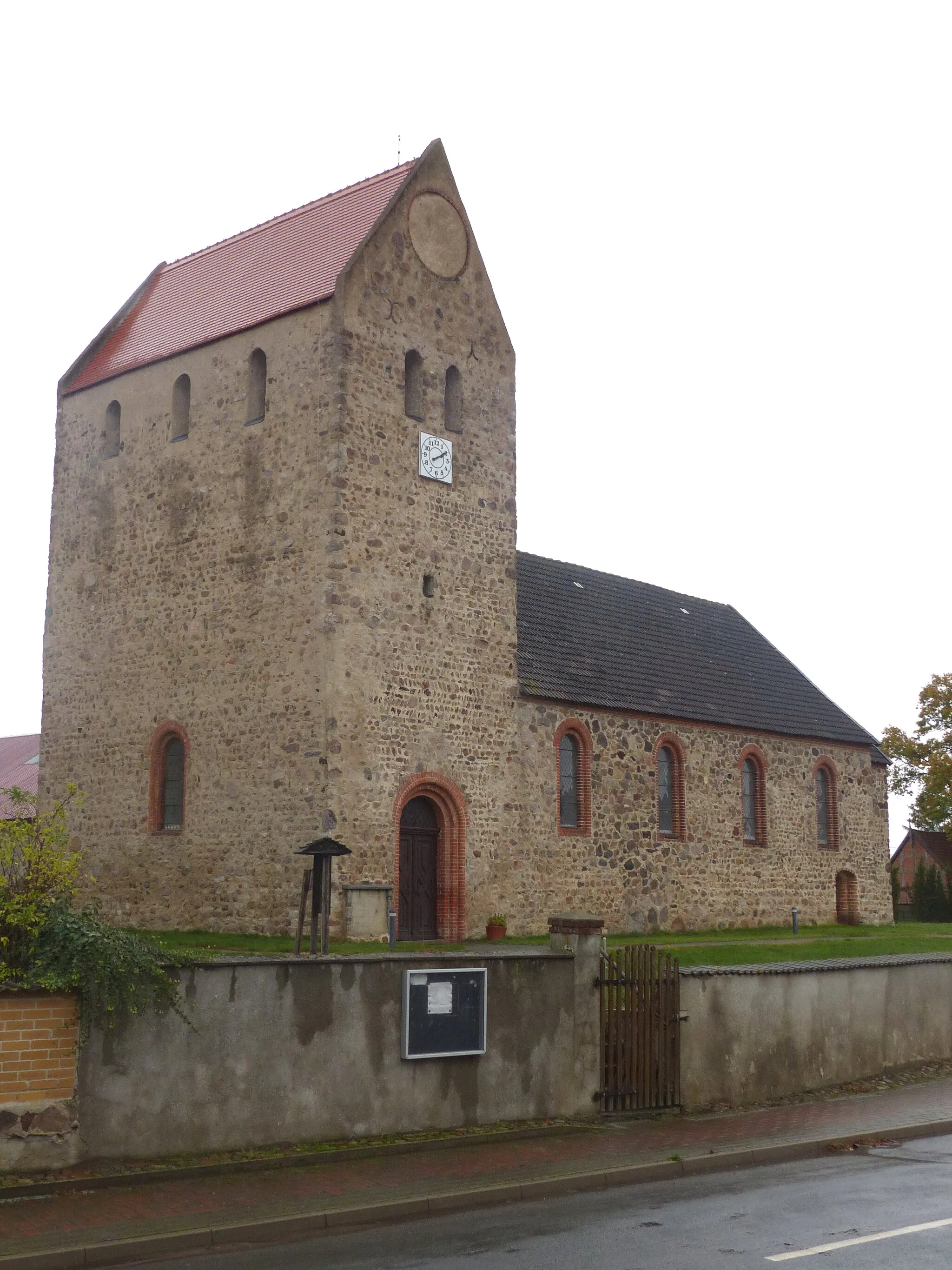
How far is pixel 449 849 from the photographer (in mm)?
25406

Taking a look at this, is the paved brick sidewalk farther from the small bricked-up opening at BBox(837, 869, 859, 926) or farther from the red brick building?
the red brick building

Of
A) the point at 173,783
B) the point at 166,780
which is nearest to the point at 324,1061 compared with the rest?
the point at 173,783

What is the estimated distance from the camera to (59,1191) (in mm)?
10562

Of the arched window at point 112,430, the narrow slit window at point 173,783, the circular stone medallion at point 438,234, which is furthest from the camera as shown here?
the arched window at point 112,430

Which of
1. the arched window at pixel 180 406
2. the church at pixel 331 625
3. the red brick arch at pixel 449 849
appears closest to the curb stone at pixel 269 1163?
the church at pixel 331 625

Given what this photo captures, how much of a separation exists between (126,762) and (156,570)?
3.85 metres

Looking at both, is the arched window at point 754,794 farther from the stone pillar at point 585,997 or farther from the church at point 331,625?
the stone pillar at point 585,997

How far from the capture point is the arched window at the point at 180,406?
27.0 m

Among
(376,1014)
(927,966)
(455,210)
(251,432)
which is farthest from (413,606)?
(376,1014)

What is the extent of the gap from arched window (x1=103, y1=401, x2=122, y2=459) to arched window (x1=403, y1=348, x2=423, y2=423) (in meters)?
6.57

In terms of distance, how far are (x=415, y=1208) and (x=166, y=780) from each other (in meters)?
16.8

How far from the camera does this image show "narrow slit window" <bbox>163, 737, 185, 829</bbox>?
26109 mm

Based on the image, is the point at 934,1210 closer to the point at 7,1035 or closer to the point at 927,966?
the point at 7,1035

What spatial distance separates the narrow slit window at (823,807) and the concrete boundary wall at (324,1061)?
23443 millimetres
